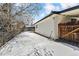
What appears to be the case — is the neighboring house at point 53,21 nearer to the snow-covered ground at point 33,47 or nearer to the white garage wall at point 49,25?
the white garage wall at point 49,25

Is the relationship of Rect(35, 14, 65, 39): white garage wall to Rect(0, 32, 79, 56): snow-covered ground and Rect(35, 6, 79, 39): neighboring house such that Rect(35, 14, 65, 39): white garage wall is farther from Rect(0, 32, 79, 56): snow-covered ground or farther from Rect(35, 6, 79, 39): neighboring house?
Rect(0, 32, 79, 56): snow-covered ground

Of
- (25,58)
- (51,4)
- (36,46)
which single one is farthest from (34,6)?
(25,58)

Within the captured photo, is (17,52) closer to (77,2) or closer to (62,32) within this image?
(62,32)

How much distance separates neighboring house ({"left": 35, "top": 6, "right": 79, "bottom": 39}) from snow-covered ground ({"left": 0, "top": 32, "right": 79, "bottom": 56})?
112 millimetres

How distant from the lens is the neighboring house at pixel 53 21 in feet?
9.40

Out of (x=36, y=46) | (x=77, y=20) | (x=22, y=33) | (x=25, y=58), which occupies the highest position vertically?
(x=77, y=20)

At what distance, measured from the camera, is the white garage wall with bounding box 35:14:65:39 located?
2953 millimetres

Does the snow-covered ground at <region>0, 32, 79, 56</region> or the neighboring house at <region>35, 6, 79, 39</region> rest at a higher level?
the neighboring house at <region>35, 6, 79, 39</region>

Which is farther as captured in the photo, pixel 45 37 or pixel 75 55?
pixel 45 37

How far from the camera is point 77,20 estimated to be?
2.88 m

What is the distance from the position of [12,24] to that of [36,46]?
21.2 inches

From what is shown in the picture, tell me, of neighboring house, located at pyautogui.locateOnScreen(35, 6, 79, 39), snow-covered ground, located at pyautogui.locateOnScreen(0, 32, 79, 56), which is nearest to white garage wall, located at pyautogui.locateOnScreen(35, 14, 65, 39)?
neighboring house, located at pyautogui.locateOnScreen(35, 6, 79, 39)

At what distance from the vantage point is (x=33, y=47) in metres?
2.96

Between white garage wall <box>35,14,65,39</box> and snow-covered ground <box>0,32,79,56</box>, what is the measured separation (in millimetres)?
105
